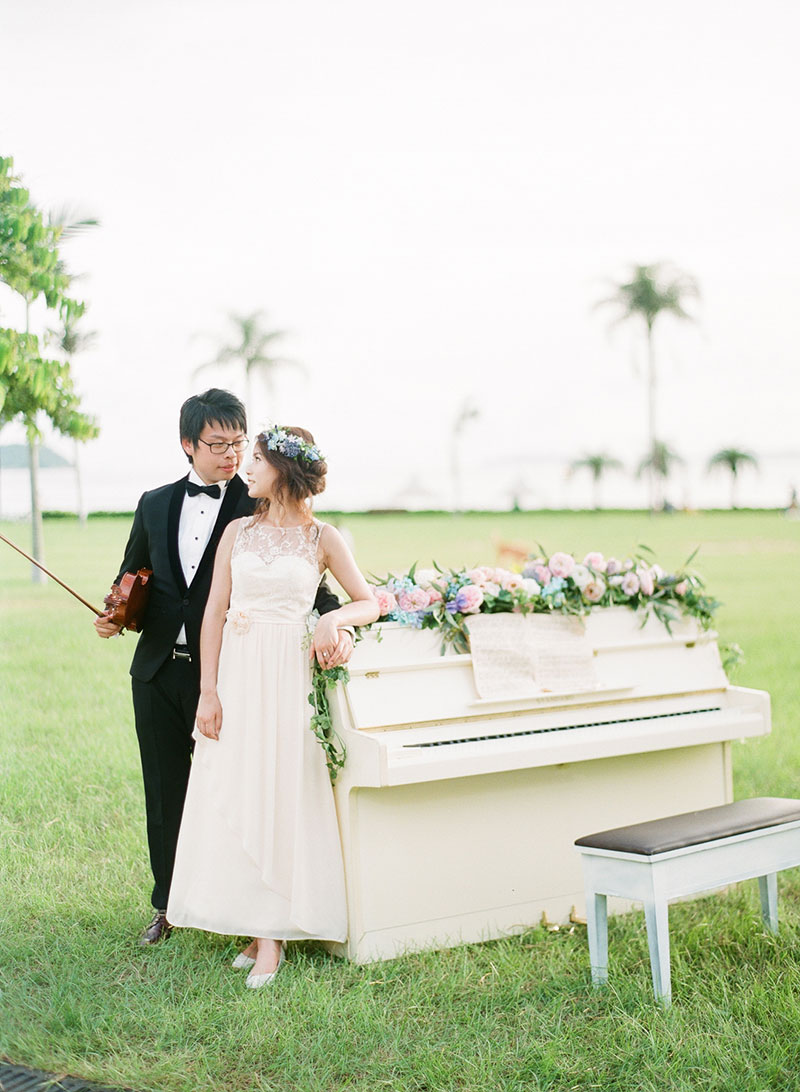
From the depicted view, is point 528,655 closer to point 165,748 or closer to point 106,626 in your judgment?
point 165,748

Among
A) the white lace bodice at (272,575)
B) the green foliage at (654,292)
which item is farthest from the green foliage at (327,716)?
the green foliage at (654,292)

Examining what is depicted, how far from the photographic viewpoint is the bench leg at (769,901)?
349 cm

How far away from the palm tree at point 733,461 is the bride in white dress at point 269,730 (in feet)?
24.6

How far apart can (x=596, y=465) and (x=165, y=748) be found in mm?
7589

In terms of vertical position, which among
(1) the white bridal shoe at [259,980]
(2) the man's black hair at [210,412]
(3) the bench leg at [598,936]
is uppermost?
(2) the man's black hair at [210,412]

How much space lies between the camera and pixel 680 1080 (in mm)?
2580

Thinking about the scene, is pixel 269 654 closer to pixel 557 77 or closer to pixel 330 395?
pixel 330 395

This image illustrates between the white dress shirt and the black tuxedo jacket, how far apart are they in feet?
0.05

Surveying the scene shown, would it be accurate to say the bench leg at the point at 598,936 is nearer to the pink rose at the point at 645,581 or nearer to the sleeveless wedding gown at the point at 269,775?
the sleeveless wedding gown at the point at 269,775

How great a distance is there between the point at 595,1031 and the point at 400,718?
978 mm

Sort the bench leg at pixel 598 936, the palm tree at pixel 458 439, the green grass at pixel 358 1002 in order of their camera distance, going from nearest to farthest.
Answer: the green grass at pixel 358 1002 → the bench leg at pixel 598 936 → the palm tree at pixel 458 439

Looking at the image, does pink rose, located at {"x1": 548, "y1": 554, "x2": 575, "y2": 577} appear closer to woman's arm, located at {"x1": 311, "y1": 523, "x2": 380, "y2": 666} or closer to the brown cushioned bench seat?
woman's arm, located at {"x1": 311, "y1": 523, "x2": 380, "y2": 666}

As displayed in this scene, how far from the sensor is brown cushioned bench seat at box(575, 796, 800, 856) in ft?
9.74

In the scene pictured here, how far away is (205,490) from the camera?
349 centimetres
